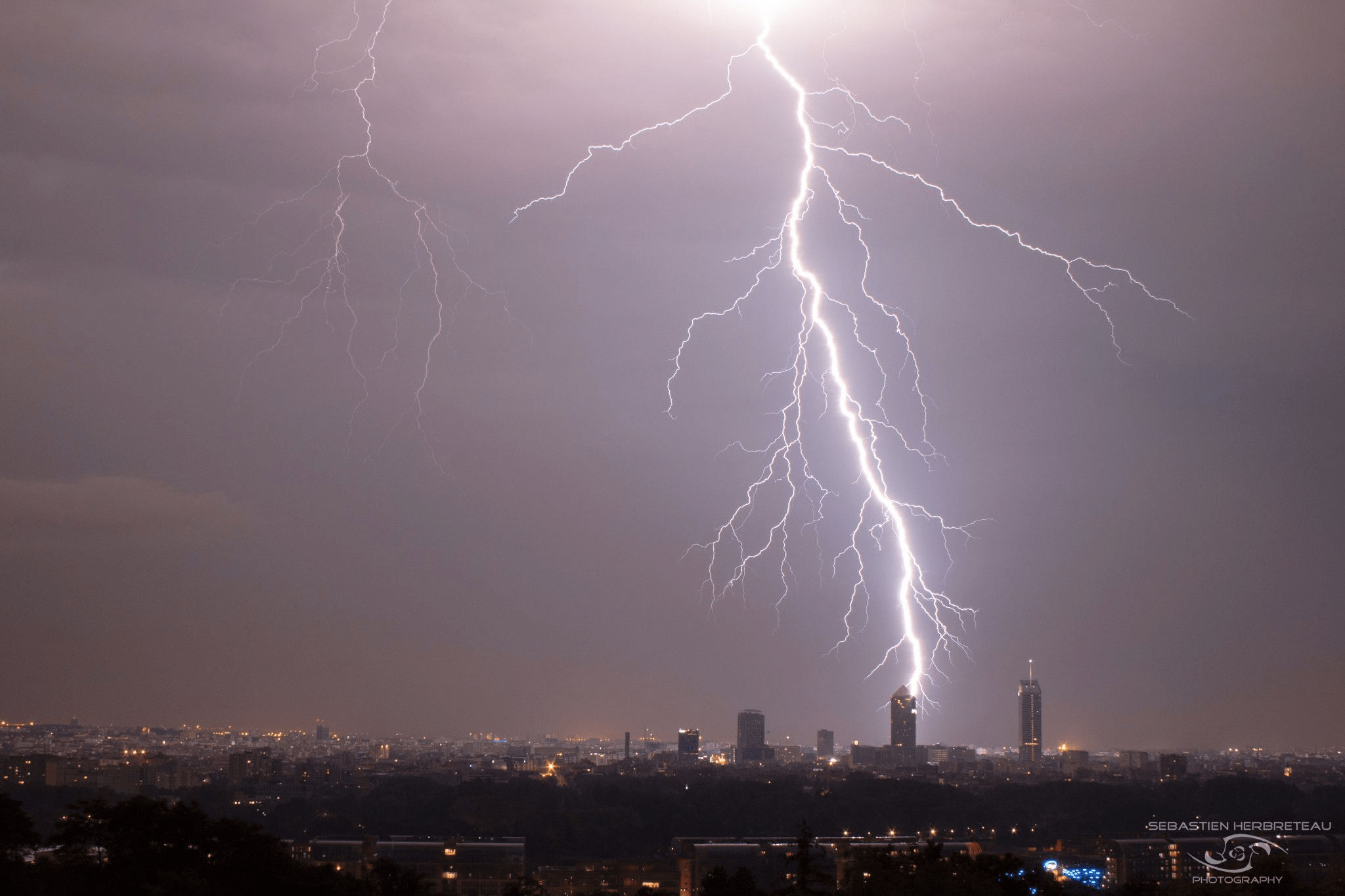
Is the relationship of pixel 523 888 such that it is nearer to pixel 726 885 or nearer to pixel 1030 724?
pixel 726 885

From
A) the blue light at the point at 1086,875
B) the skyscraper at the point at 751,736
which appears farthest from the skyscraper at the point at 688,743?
the blue light at the point at 1086,875

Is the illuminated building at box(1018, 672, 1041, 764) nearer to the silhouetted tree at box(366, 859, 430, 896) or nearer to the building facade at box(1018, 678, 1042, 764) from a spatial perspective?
the building facade at box(1018, 678, 1042, 764)

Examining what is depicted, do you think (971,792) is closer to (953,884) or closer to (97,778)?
(97,778)

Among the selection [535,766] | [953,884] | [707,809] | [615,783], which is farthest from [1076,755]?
[953,884]

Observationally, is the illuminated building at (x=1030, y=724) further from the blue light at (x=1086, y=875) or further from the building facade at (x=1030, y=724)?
the blue light at (x=1086, y=875)

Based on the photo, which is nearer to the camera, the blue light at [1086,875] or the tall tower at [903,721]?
the blue light at [1086,875]

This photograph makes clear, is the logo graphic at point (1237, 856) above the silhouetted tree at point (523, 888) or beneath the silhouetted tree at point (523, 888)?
above
